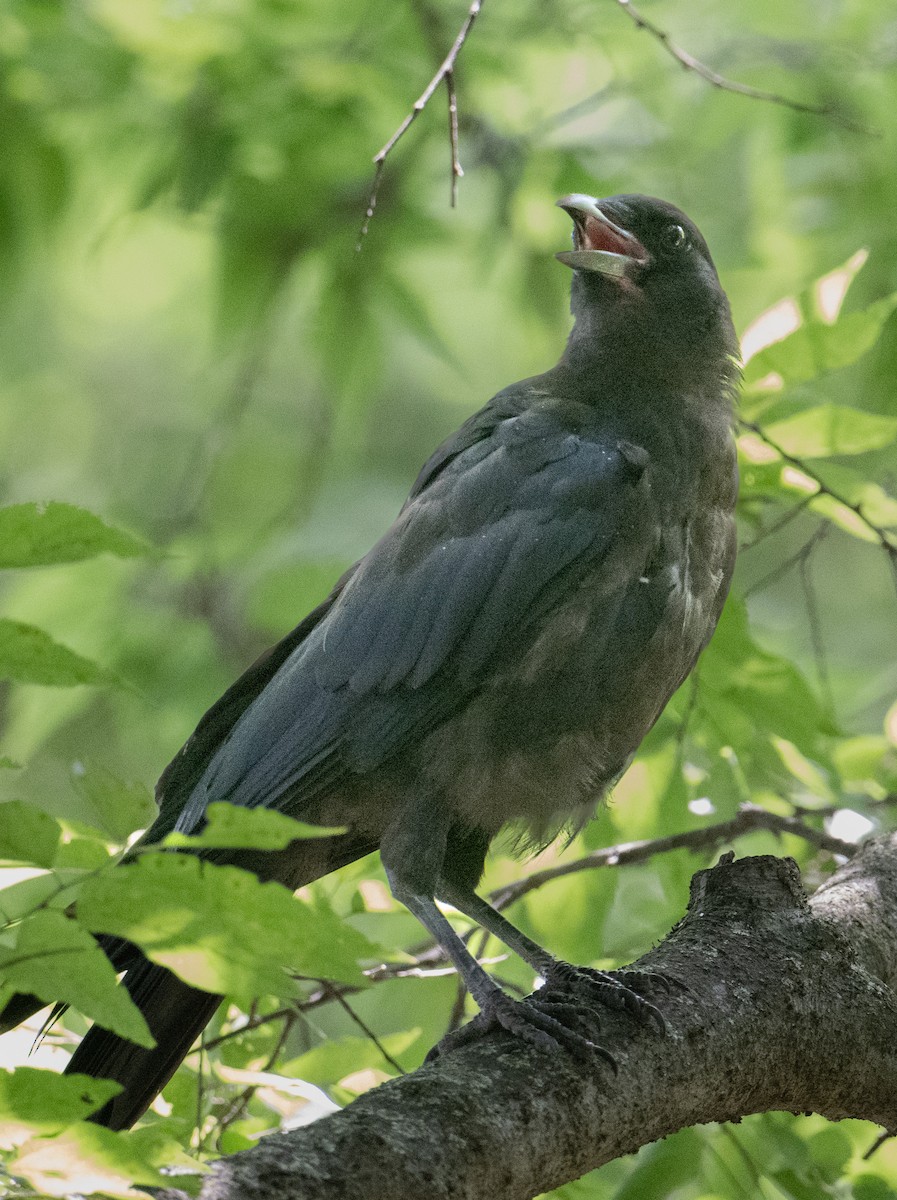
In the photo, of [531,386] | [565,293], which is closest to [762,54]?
[565,293]

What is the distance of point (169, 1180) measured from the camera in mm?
1494

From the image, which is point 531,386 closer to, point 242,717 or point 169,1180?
point 242,717

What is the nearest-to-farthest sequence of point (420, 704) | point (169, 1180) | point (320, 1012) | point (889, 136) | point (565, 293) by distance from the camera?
1. point (169, 1180)
2. point (420, 704)
3. point (889, 136)
4. point (565, 293)
5. point (320, 1012)

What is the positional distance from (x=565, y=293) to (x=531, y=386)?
2039 mm

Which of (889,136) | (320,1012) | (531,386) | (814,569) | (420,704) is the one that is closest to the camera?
(420,704)

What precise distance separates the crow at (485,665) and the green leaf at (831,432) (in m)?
0.15

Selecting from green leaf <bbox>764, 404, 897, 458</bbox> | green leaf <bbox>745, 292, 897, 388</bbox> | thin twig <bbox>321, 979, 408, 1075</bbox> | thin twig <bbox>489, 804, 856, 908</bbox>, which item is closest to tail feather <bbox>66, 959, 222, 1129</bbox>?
thin twig <bbox>321, 979, 408, 1075</bbox>

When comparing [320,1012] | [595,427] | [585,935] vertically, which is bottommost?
[585,935]

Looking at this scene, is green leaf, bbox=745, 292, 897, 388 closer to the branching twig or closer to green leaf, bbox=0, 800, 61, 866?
the branching twig

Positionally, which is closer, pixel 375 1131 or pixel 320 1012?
pixel 375 1131

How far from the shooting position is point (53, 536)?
173 cm

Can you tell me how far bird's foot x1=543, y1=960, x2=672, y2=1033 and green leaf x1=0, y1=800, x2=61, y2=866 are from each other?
1.09 meters

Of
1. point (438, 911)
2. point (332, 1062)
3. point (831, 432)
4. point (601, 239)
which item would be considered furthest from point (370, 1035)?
point (601, 239)

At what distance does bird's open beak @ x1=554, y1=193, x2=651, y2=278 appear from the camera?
11.2ft
